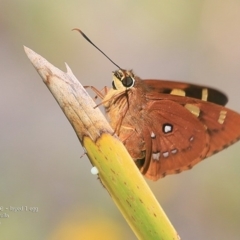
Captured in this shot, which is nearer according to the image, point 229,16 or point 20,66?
point 20,66

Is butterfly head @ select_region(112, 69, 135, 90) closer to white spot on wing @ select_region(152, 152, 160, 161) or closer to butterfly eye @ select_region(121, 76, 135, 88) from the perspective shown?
butterfly eye @ select_region(121, 76, 135, 88)

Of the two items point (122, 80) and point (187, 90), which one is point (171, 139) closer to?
point (187, 90)

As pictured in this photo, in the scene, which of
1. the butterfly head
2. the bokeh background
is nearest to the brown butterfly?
the butterfly head

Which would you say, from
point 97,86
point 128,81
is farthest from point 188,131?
point 97,86

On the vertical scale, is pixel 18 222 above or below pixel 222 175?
above

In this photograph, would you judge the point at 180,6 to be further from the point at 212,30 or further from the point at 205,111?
the point at 205,111

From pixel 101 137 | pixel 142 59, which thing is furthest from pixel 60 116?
pixel 101 137
